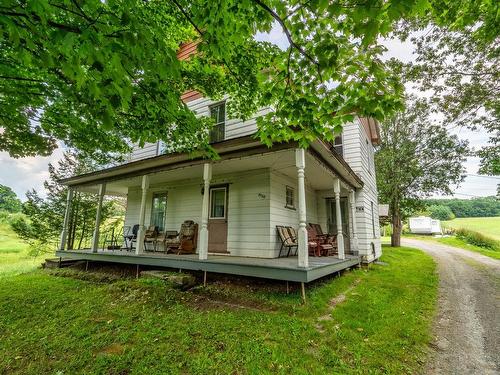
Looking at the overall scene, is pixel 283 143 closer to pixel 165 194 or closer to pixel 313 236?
pixel 313 236

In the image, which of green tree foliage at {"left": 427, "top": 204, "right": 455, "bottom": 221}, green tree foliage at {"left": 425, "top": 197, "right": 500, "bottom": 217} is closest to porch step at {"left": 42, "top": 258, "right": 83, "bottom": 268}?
green tree foliage at {"left": 427, "top": 204, "right": 455, "bottom": 221}

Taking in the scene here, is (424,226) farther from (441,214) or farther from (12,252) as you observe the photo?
(12,252)

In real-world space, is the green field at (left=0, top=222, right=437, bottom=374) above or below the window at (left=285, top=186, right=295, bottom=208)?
below

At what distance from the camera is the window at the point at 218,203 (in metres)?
7.99

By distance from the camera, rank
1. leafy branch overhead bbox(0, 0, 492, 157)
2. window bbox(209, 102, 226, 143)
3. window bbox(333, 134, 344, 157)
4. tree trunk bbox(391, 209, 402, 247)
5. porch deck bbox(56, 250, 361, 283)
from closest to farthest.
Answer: leafy branch overhead bbox(0, 0, 492, 157)
porch deck bbox(56, 250, 361, 283)
window bbox(209, 102, 226, 143)
window bbox(333, 134, 344, 157)
tree trunk bbox(391, 209, 402, 247)

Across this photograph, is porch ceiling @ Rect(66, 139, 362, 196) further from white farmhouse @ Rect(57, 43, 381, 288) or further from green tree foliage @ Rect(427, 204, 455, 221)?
green tree foliage @ Rect(427, 204, 455, 221)

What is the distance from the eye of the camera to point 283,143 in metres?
5.42

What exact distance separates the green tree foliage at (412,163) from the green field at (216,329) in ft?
46.1

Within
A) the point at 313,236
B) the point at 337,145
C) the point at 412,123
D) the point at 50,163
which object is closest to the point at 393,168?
the point at 412,123

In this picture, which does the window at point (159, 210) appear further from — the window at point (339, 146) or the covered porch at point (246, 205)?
the window at point (339, 146)

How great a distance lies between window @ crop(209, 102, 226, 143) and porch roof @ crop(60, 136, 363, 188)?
2000mm

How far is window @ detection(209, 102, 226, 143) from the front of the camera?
343 inches

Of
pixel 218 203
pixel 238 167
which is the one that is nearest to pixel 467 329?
pixel 238 167

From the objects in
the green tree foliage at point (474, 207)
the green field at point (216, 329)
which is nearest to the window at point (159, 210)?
the green field at point (216, 329)
